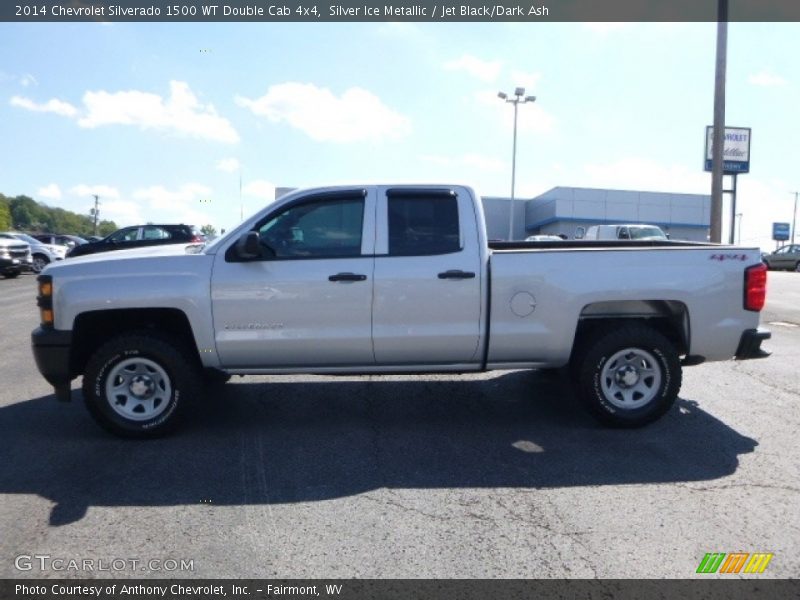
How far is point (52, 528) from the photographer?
3.74 meters

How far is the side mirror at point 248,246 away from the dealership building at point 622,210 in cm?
4894

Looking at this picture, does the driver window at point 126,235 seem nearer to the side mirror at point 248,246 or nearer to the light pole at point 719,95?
the light pole at point 719,95

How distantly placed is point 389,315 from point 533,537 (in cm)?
223

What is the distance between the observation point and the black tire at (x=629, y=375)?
546 centimetres

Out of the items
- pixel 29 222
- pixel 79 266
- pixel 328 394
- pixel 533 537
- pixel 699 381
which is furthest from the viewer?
pixel 29 222

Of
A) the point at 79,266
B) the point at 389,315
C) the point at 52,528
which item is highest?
the point at 79,266

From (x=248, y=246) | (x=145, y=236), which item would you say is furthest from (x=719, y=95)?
(x=145, y=236)

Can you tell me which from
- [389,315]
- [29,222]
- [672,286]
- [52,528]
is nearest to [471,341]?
[389,315]

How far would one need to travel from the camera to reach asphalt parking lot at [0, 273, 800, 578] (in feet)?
11.2

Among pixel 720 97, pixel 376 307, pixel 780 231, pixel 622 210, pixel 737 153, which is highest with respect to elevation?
pixel 737 153

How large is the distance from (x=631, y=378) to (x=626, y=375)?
0.05 metres

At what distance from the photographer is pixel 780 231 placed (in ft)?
229

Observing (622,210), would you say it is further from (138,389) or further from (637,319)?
(138,389)

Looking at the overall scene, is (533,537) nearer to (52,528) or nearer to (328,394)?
(52,528)
